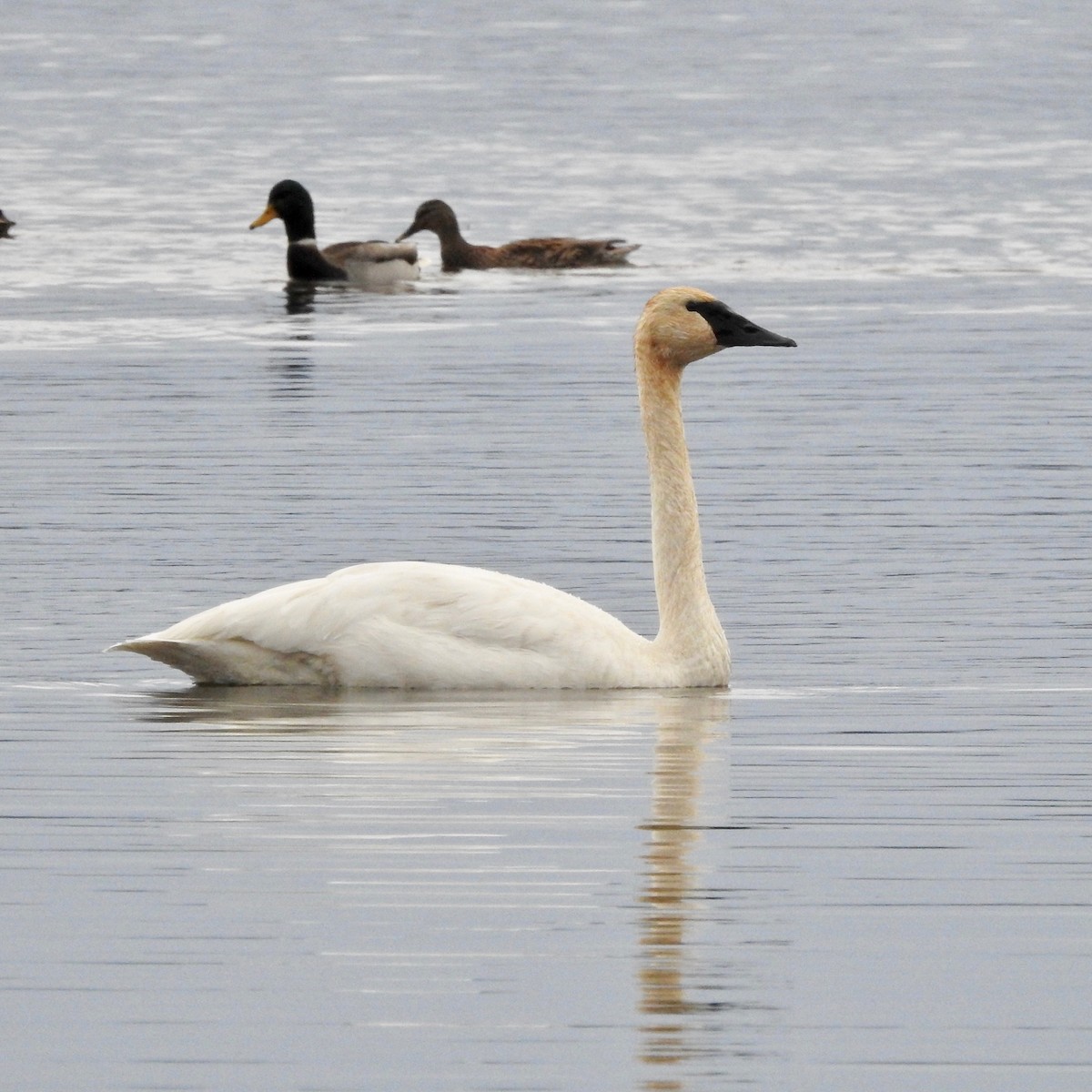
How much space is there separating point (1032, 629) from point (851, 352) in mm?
12774

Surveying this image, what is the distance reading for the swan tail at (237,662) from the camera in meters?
12.0

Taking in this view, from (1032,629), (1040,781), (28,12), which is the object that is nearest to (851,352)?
(1032,629)

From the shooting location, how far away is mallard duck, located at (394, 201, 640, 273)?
35531 mm

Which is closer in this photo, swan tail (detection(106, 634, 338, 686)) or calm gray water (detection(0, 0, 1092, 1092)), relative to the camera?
calm gray water (detection(0, 0, 1092, 1092))

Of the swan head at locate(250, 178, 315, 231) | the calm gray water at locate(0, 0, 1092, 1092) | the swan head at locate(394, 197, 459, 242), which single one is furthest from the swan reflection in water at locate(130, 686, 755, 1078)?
the swan head at locate(394, 197, 459, 242)

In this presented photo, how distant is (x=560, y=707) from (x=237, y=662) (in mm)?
1254

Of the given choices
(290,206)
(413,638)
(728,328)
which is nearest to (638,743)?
(413,638)

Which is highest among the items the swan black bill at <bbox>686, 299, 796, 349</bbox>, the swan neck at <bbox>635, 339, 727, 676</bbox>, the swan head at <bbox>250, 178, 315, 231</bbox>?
the swan black bill at <bbox>686, 299, 796, 349</bbox>

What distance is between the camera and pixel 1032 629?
13.4 meters

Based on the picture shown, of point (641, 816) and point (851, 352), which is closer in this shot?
point (641, 816)

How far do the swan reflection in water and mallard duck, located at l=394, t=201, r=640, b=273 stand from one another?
918 inches

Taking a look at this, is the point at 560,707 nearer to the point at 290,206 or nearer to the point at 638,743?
the point at 638,743

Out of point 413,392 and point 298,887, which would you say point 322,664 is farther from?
point 413,392

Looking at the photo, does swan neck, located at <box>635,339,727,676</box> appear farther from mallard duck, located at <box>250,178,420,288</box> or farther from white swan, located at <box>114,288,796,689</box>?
mallard duck, located at <box>250,178,420,288</box>
